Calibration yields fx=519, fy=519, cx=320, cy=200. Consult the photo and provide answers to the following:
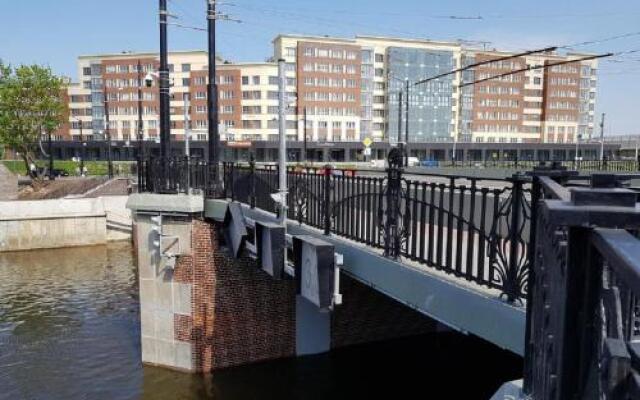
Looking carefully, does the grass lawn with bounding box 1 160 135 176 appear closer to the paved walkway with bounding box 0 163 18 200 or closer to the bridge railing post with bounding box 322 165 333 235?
the paved walkway with bounding box 0 163 18 200

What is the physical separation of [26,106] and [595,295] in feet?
199

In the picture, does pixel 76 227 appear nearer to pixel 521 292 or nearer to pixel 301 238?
pixel 301 238

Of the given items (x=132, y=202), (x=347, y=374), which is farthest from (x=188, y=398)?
(x=132, y=202)

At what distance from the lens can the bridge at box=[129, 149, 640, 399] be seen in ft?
4.99

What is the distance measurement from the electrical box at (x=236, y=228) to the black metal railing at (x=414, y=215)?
2.69 ft

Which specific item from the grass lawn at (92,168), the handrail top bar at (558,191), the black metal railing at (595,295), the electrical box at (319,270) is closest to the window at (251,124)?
the grass lawn at (92,168)

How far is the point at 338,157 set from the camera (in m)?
88.9

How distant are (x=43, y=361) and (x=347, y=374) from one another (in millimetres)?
8326

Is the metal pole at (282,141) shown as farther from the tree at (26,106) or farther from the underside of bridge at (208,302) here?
the tree at (26,106)

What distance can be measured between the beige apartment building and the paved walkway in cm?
4455

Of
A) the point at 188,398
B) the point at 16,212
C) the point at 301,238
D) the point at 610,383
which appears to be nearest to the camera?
the point at 610,383

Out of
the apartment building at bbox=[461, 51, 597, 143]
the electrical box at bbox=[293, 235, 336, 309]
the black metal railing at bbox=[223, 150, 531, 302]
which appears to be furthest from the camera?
the apartment building at bbox=[461, 51, 597, 143]

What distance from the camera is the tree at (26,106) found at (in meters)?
52.0

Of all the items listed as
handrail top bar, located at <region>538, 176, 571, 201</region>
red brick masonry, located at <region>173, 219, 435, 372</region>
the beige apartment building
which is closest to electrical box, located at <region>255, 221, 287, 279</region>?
red brick masonry, located at <region>173, 219, 435, 372</region>
